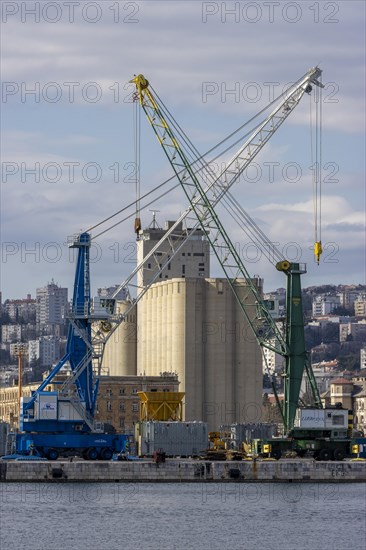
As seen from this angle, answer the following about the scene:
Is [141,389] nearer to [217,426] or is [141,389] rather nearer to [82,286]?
[217,426]

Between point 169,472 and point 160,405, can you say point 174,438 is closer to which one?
point 160,405

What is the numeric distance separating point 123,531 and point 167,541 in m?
4.47

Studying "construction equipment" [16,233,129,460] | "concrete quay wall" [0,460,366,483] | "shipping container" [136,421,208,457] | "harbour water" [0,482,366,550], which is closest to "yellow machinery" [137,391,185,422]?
"shipping container" [136,421,208,457]

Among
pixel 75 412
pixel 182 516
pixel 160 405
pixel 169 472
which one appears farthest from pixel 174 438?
pixel 182 516

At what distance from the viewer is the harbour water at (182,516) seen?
82.0 m

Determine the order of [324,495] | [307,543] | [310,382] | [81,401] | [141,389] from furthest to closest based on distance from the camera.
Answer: [141,389] → [310,382] → [81,401] → [324,495] → [307,543]

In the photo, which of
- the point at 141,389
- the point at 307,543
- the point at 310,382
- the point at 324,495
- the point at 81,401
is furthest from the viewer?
the point at 141,389

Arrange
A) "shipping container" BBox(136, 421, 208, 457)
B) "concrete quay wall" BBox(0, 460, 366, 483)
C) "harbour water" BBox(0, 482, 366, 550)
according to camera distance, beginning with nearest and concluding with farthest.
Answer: "harbour water" BBox(0, 482, 366, 550) < "concrete quay wall" BBox(0, 460, 366, 483) < "shipping container" BBox(136, 421, 208, 457)

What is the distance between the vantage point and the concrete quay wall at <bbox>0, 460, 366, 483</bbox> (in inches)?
4555

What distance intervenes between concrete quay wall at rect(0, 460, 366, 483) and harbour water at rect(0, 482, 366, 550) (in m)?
0.95

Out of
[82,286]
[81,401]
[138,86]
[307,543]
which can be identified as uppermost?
[138,86]

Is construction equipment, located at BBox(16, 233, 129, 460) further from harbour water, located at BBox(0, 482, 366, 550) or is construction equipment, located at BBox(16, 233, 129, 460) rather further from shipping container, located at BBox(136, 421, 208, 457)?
harbour water, located at BBox(0, 482, 366, 550)

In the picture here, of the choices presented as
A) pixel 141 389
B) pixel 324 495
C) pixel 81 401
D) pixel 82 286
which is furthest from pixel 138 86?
pixel 141 389

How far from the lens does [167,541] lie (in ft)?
270
